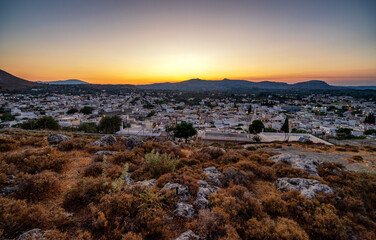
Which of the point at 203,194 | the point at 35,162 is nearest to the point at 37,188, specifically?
the point at 35,162

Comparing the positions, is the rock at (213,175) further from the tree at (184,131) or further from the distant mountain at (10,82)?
the distant mountain at (10,82)

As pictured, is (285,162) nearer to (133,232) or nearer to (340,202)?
(340,202)

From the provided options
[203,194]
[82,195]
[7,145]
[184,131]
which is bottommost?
[184,131]

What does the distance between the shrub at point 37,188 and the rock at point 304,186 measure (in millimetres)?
6406

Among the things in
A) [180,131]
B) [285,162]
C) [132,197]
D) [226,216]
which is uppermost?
[132,197]

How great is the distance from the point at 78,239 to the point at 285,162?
25.6 ft

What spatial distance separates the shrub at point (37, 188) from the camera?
3.68 metres

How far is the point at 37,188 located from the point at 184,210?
353 cm

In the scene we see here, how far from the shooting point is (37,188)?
3.82 meters

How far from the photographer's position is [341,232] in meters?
3.13

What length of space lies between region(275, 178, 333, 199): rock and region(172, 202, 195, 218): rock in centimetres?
315

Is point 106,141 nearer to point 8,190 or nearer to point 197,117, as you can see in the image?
point 8,190

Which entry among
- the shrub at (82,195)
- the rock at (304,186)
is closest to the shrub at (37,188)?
the shrub at (82,195)

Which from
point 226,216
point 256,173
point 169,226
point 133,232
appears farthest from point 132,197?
point 256,173
